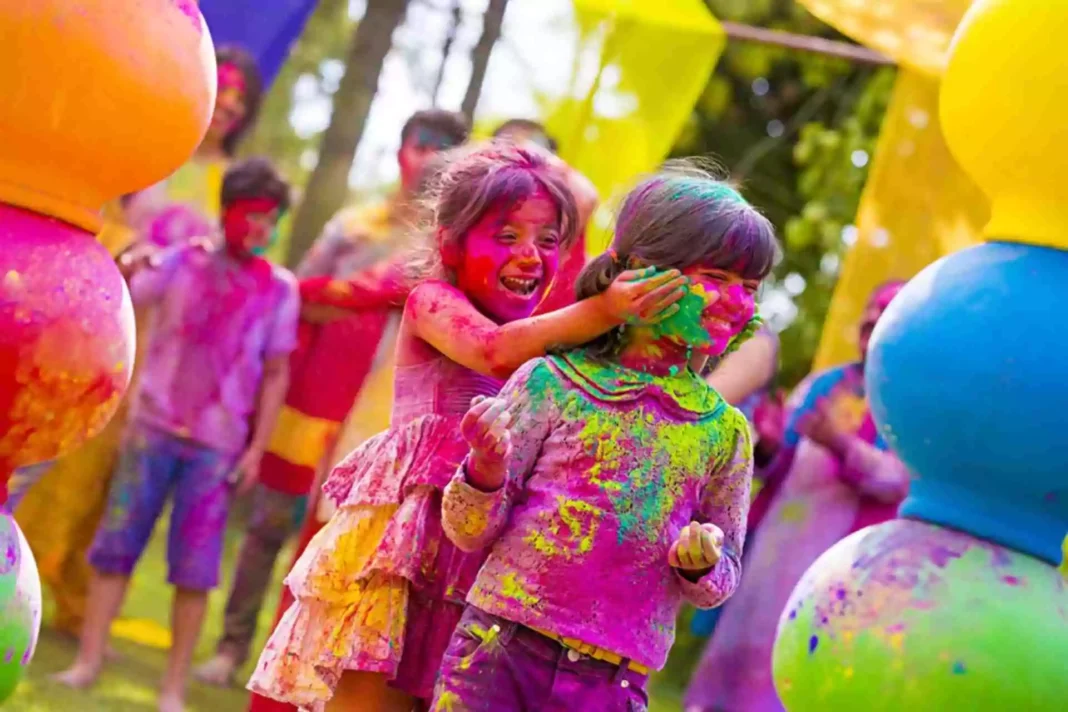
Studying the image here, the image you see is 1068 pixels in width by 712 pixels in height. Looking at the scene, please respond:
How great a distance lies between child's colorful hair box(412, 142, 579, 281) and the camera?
267 cm

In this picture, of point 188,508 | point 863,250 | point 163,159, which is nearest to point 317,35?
point 863,250

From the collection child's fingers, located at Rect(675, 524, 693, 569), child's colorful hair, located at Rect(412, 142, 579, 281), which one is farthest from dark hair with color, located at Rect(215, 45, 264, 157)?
child's fingers, located at Rect(675, 524, 693, 569)

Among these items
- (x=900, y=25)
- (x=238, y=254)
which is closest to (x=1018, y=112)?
(x=238, y=254)

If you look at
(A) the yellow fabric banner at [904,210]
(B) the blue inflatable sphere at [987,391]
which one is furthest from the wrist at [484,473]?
(A) the yellow fabric banner at [904,210]

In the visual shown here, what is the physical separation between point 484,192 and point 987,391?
0.95m

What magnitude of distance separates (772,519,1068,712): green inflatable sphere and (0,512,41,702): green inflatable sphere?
52.6 inches

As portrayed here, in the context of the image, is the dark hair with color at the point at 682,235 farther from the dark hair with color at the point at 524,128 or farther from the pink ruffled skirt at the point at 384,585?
the dark hair with color at the point at 524,128

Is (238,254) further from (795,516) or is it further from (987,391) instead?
(987,391)

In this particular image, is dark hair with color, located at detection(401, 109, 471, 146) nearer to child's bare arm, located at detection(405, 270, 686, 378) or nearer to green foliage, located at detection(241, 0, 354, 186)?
A: child's bare arm, located at detection(405, 270, 686, 378)

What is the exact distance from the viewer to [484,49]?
6.49 meters

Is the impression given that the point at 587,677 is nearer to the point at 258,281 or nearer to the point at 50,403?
the point at 50,403

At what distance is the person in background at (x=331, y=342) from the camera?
4227 mm

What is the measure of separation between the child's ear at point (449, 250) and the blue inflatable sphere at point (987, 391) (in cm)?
79

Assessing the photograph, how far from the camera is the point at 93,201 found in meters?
2.66
